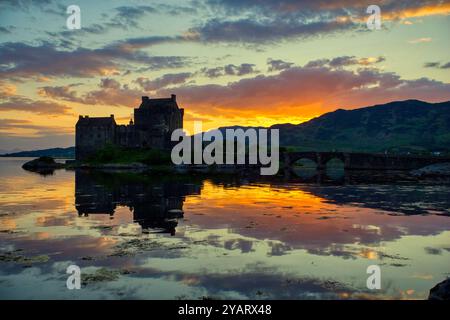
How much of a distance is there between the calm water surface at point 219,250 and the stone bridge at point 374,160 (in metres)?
111

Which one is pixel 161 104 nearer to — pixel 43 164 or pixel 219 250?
pixel 43 164

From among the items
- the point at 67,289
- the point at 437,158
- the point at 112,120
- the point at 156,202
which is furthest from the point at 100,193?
the point at 437,158

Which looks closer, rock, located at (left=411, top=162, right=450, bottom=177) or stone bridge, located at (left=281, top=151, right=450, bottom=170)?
rock, located at (left=411, top=162, right=450, bottom=177)

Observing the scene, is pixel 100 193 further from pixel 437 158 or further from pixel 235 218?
pixel 437 158

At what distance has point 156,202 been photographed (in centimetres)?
4353

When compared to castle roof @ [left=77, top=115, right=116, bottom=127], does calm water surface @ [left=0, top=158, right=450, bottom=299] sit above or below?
below

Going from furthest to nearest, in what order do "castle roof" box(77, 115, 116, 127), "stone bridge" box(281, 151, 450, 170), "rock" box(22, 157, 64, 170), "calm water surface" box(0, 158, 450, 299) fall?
"rock" box(22, 157, 64, 170) → "castle roof" box(77, 115, 116, 127) → "stone bridge" box(281, 151, 450, 170) → "calm water surface" box(0, 158, 450, 299)

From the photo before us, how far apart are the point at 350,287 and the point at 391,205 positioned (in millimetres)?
30447

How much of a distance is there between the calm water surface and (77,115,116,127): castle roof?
362 feet

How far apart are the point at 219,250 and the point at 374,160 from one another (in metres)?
144

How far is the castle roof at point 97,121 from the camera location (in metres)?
150

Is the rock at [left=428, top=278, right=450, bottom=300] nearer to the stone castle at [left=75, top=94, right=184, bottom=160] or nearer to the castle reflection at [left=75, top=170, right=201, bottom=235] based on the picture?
the castle reflection at [left=75, top=170, right=201, bottom=235]

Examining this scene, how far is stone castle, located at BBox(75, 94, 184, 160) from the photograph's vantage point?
14938 cm

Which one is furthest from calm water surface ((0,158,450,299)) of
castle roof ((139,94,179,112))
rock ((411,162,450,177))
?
castle roof ((139,94,179,112))
